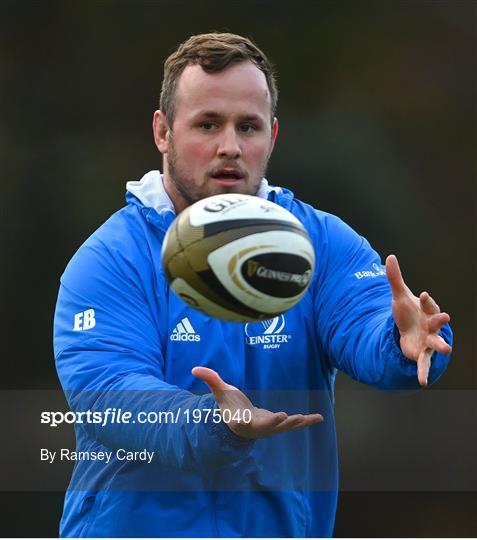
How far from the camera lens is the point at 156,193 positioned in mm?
4637

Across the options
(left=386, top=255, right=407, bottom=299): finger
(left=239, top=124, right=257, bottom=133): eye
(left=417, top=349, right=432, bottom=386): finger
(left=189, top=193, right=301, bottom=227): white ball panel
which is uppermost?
(left=239, top=124, right=257, bottom=133): eye

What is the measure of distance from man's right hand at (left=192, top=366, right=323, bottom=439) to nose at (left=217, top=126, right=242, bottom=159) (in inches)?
45.4

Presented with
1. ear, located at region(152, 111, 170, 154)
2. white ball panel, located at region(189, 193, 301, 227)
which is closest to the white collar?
ear, located at region(152, 111, 170, 154)

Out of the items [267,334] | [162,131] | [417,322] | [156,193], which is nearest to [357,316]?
[267,334]

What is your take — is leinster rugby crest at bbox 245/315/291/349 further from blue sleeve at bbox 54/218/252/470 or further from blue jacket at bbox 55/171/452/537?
blue sleeve at bbox 54/218/252/470

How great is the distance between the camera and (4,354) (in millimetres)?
9023

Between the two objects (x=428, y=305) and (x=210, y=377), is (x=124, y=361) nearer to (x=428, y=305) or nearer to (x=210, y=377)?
(x=210, y=377)

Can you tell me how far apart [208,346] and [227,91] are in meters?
1.08

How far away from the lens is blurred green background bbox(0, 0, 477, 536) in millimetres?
9453

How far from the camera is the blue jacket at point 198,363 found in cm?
414

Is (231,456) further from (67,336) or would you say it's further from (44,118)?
(44,118)

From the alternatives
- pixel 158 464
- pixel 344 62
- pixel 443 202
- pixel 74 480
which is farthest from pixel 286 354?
pixel 344 62

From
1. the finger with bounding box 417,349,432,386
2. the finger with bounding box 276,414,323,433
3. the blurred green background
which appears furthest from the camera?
the blurred green background

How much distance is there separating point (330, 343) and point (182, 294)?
85 centimetres
